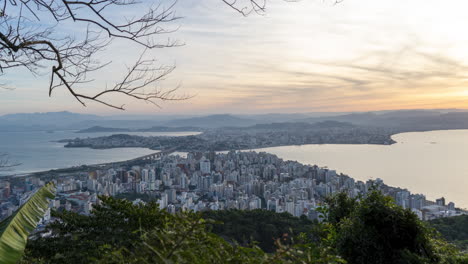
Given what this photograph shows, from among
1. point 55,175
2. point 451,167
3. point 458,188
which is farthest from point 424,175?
point 55,175

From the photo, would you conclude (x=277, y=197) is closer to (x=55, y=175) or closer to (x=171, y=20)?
(x=55, y=175)

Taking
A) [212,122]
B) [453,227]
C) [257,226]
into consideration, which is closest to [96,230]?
[257,226]

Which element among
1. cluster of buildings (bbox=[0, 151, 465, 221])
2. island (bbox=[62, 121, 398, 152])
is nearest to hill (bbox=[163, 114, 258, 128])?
island (bbox=[62, 121, 398, 152])

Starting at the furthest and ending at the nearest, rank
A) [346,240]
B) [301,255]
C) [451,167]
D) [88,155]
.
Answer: [88,155] < [451,167] < [346,240] < [301,255]

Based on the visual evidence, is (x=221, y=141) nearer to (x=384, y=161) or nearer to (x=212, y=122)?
(x=384, y=161)

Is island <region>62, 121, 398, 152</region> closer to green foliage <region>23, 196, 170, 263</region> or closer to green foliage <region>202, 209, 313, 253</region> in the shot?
green foliage <region>202, 209, 313, 253</region>

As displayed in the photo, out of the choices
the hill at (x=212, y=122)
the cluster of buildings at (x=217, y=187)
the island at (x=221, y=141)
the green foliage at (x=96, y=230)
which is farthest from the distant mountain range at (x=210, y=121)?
the green foliage at (x=96, y=230)

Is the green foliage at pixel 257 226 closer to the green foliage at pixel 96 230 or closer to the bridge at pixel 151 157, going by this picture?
the green foliage at pixel 96 230
